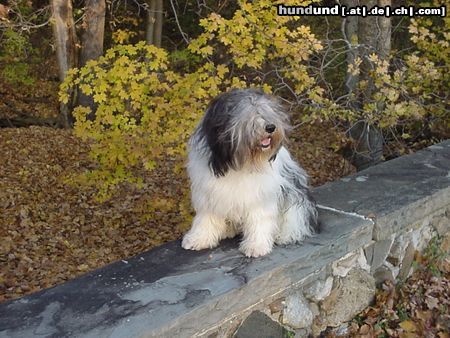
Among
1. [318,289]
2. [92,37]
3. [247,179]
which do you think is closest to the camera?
[247,179]

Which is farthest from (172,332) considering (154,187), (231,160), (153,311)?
(154,187)

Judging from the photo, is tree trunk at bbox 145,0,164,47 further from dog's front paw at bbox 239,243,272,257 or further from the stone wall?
dog's front paw at bbox 239,243,272,257

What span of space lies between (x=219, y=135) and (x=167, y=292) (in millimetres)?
855

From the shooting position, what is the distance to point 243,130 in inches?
106

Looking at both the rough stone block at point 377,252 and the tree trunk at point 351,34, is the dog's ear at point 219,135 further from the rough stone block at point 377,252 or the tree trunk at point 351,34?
the tree trunk at point 351,34

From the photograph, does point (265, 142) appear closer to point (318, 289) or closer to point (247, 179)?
point (247, 179)

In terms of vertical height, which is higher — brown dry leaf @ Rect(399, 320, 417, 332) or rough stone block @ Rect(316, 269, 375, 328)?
rough stone block @ Rect(316, 269, 375, 328)

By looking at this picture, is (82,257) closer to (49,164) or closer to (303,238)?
(49,164)

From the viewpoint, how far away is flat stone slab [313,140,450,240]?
11.8 feet

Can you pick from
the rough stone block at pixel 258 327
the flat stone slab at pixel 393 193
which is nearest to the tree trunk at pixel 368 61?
the flat stone slab at pixel 393 193

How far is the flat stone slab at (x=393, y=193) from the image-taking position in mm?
3582

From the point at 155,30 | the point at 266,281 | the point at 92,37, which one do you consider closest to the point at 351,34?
the point at 92,37

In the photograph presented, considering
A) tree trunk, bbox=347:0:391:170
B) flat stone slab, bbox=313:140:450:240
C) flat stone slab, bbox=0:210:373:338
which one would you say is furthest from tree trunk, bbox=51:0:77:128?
flat stone slab, bbox=0:210:373:338

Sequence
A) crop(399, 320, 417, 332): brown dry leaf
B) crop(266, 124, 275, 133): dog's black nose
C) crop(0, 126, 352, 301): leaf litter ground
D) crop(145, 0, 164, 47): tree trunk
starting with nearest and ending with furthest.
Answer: crop(266, 124, 275, 133): dog's black nose
crop(399, 320, 417, 332): brown dry leaf
crop(0, 126, 352, 301): leaf litter ground
crop(145, 0, 164, 47): tree trunk
